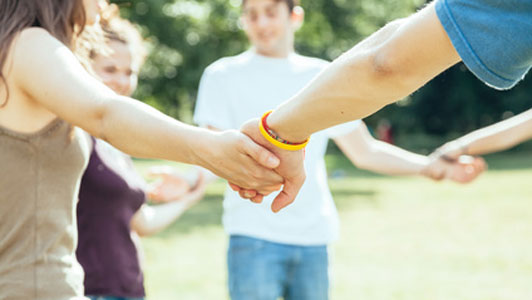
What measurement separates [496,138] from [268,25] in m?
1.65

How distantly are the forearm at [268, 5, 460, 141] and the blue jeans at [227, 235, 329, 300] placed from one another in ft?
6.33

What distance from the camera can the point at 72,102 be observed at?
6.71 ft

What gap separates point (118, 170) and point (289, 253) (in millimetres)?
1168

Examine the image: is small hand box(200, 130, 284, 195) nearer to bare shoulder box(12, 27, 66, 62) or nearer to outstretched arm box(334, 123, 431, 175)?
bare shoulder box(12, 27, 66, 62)

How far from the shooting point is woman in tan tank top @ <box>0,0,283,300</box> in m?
2.05

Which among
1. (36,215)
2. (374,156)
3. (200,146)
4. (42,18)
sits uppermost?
(42,18)

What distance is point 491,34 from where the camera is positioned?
168 cm

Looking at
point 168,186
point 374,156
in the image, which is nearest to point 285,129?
point 168,186

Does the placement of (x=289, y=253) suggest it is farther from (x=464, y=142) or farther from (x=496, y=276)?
(x=496, y=276)

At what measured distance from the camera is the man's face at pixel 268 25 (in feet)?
14.3

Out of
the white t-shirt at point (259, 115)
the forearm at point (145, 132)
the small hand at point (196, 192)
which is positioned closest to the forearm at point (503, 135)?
the white t-shirt at point (259, 115)

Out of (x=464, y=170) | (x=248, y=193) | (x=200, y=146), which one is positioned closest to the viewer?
(x=200, y=146)

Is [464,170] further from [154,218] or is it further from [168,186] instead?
[154,218]

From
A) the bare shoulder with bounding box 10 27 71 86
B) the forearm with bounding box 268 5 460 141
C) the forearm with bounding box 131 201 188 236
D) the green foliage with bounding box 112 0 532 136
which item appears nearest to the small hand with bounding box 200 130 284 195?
the forearm with bounding box 268 5 460 141
